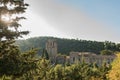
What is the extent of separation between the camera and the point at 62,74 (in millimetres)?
85438

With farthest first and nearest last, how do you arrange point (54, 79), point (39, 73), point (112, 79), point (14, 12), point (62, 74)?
Answer: 1. point (62, 74)
2. point (54, 79)
3. point (39, 73)
4. point (112, 79)
5. point (14, 12)

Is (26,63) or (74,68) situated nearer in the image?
(26,63)

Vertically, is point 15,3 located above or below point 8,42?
above

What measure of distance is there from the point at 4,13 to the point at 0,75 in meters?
4.20

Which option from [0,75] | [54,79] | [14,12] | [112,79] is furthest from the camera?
[54,79]

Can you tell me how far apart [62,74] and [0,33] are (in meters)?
62.2

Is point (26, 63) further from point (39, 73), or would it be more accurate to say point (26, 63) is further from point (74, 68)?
point (74, 68)

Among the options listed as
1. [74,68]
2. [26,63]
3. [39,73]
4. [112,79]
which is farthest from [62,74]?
[26,63]

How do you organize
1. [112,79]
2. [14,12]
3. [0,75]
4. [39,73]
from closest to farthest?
[0,75] → [14,12] → [112,79] → [39,73]

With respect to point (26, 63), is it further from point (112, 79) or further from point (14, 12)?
point (112, 79)

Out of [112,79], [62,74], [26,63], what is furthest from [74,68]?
[26,63]

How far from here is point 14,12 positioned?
81.4ft

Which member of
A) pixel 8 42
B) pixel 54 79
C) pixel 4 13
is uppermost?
pixel 4 13

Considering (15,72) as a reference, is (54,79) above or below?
below
